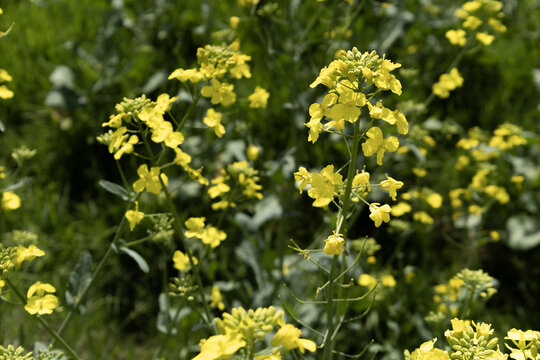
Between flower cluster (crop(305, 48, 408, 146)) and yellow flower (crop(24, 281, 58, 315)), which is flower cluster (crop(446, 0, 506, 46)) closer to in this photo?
flower cluster (crop(305, 48, 408, 146))

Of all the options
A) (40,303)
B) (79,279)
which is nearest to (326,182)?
(40,303)

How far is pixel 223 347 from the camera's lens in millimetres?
1251

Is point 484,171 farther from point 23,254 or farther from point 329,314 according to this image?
point 23,254

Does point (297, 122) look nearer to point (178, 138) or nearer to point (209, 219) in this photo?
point (209, 219)

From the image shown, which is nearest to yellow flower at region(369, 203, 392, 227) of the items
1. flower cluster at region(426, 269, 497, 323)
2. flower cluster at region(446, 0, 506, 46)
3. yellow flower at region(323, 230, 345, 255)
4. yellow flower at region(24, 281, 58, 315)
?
yellow flower at region(323, 230, 345, 255)

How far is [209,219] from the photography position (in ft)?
12.7

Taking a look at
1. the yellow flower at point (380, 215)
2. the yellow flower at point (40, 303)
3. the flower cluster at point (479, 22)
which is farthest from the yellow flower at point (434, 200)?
the yellow flower at point (40, 303)

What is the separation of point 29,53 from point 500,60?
4396 mm

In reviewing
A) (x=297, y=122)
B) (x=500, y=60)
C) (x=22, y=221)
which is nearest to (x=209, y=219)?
(x=297, y=122)

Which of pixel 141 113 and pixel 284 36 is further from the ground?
pixel 141 113

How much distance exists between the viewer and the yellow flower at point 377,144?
1641 mm

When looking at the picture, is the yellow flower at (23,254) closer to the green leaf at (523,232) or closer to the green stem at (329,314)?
the green stem at (329,314)

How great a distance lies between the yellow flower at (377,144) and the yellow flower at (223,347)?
694 mm

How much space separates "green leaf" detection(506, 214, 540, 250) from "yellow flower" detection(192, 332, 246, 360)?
323 cm
